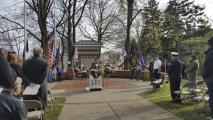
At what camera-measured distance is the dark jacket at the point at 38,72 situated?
12172 mm

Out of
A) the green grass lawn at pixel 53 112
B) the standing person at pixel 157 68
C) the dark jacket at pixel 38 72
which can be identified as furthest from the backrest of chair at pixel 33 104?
the standing person at pixel 157 68

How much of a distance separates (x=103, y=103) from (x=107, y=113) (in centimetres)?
302

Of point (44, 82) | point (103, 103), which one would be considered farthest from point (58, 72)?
point (44, 82)

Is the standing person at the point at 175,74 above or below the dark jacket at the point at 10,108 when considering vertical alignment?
above

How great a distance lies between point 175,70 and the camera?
17250 millimetres

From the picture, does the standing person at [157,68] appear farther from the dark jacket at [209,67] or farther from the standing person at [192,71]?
the dark jacket at [209,67]

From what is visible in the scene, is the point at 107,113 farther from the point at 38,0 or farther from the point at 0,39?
the point at 0,39

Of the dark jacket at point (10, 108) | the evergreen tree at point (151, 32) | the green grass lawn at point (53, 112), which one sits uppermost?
the evergreen tree at point (151, 32)

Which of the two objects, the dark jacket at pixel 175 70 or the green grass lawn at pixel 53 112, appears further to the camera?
the dark jacket at pixel 175 70

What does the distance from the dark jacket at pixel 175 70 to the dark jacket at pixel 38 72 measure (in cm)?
636

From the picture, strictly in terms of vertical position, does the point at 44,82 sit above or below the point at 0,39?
below

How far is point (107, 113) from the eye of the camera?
48.9 ft

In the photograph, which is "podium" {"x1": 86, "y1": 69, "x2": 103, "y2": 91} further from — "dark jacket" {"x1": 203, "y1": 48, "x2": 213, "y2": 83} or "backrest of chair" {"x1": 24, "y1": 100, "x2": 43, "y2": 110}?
"backrest of chair" {"x1": 24, "y1": 100, "x2": 43, "y2": 110}

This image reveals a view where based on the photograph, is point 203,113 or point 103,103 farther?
point 103,103
